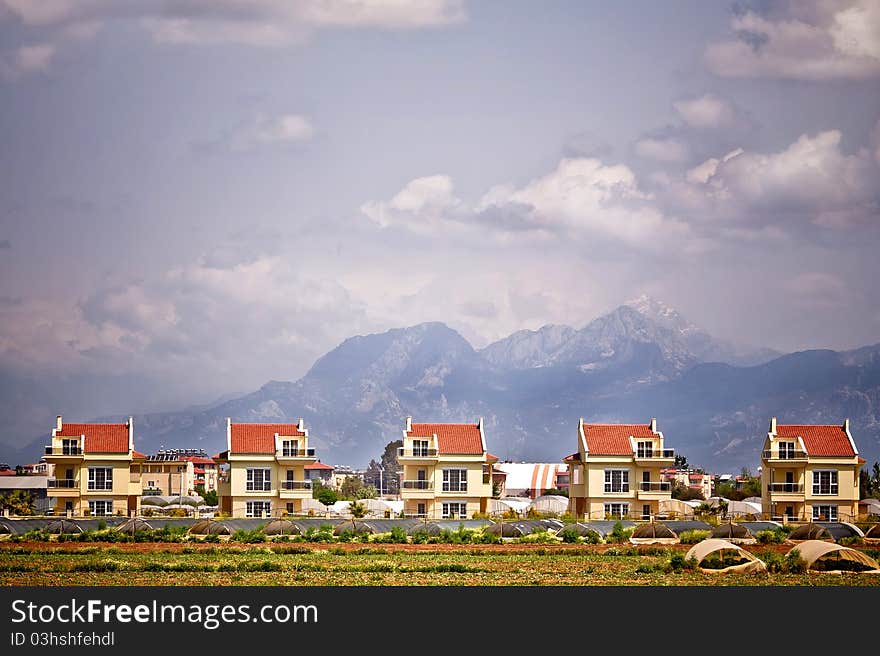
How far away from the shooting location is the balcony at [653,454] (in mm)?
94750

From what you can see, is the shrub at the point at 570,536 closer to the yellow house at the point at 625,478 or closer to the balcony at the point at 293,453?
the yellow house at the point at 625,478

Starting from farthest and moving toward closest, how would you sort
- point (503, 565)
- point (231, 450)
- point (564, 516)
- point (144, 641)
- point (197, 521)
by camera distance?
point (231, 450) < point (564, 516) < point (197, 521) < point (503, 565) < point (144, 641)

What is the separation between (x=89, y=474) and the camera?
321ft

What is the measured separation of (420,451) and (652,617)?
60.8 metres

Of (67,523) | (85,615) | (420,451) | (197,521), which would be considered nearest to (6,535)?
(67,523)

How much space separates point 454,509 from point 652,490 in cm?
1421

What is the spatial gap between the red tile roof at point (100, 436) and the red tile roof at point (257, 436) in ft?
28.3

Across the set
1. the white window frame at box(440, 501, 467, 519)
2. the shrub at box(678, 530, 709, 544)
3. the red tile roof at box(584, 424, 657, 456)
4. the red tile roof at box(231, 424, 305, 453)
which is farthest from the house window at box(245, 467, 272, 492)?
the shrub at box(678, 530, 709, 544)

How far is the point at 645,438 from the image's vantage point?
315 ft

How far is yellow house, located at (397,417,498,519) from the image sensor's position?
95.9 metres

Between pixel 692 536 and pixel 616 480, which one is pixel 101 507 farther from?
pixel 692 536

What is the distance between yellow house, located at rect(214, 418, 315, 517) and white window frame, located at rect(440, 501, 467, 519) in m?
9.99

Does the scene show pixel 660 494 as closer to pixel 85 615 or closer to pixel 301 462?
pixel 301 462

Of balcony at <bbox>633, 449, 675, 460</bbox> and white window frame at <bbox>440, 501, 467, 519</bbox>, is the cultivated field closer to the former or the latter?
balcony at <bbox>633, 449, 675, 460</bbox>
